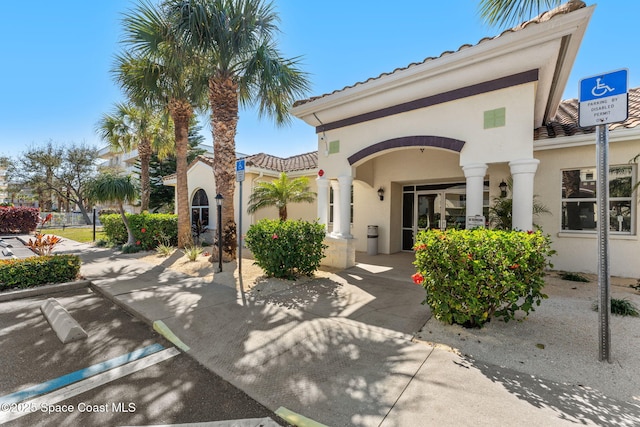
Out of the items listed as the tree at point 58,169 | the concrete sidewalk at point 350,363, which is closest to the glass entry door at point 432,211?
the concrete sidewalk at point 350,363

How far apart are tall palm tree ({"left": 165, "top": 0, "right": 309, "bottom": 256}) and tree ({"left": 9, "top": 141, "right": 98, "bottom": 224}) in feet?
90.2

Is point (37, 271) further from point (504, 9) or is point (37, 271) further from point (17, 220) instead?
point (17, 220)

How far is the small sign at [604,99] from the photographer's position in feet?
10.4

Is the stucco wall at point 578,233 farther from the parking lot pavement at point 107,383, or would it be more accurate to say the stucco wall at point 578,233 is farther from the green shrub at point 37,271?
the green shrub at point 37,271

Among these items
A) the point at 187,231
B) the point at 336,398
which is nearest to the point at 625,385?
the point at 336,398

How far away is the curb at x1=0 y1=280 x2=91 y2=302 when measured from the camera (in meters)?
5.81

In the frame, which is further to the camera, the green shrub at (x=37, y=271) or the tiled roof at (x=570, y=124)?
the tiled roof at (x=570, y=124)

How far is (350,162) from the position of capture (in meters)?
8.73

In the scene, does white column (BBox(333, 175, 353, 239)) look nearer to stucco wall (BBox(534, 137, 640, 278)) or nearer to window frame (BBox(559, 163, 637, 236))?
stucco wall (BBox(534, 137, 640, 278))

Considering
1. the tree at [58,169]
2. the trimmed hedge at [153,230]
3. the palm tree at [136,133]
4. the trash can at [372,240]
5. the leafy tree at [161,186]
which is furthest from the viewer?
the tree at [58,169]

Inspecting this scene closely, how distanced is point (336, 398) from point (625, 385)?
3156 mm

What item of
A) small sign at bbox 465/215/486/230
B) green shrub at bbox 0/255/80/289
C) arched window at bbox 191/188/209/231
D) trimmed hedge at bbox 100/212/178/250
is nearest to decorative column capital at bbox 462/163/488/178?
small sign at bbox 465/215/486/230

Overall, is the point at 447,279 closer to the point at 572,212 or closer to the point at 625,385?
the point at 625,385

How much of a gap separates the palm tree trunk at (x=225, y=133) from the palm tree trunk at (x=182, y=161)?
10.2 ft
